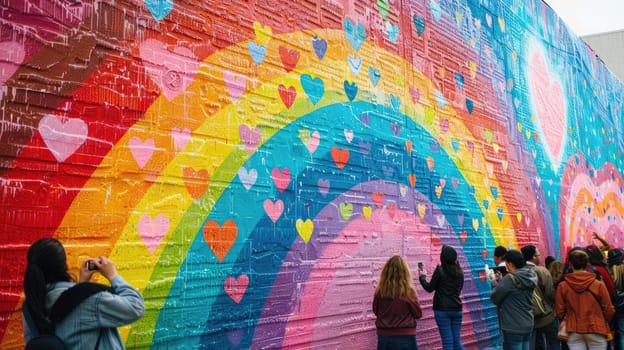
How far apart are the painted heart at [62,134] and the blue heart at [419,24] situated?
4908mm

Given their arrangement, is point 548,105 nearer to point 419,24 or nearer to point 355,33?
point 419,24

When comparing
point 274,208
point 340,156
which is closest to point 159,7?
point 274,208

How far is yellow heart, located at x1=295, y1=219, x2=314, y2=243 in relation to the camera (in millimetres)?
5352

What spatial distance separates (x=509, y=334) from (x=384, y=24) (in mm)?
3656

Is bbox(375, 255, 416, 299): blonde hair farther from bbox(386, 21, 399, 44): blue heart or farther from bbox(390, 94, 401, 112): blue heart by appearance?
bbox(386, 21, 399, 44): blue heart

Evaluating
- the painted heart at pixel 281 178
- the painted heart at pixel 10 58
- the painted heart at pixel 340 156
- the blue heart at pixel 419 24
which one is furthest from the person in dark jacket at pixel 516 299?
the painted heart at pixel 10 58

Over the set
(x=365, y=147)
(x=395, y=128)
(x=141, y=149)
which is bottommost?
(x=141, y=149)

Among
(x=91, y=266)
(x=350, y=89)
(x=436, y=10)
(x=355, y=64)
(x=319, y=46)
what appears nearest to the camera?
(x=91, y=266)

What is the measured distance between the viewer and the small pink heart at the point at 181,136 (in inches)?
171

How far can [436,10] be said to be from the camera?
26.5 ft

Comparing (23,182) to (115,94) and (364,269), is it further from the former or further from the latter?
(364,269)

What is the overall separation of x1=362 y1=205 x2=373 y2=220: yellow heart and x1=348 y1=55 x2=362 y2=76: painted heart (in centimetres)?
141

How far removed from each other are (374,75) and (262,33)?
1.79 metres

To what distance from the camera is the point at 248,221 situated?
15.8 ft
